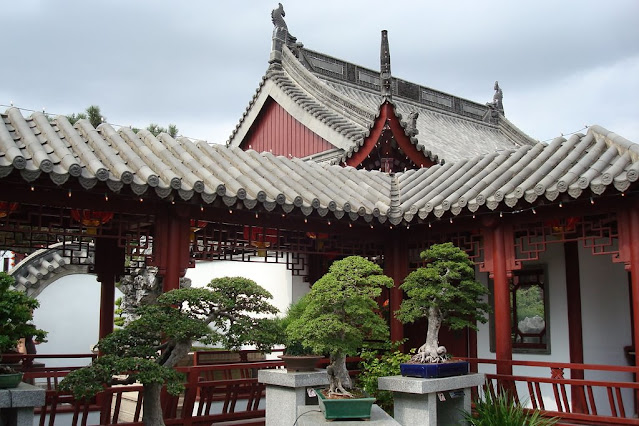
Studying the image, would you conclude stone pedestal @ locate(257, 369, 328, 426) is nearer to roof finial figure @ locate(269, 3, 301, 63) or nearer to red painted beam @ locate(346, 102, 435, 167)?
red painted beam @ locate(346, 102, 435, 167)

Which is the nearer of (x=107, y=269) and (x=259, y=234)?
(x=259, y=234)

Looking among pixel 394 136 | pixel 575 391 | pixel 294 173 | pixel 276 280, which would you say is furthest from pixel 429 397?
pixel 276 280

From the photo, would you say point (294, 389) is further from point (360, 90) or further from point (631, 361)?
point (360, 90)

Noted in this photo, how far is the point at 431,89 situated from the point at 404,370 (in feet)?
43.1

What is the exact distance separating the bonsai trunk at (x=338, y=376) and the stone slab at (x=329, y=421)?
0.82 ft

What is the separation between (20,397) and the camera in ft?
16.7

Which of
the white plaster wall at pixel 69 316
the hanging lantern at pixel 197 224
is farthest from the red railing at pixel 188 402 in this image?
the white plaster wall at pixel 69 316

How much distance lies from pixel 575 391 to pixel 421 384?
309 cm

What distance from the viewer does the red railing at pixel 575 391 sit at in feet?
21.9

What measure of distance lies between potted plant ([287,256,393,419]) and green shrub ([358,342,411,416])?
4.59 ft

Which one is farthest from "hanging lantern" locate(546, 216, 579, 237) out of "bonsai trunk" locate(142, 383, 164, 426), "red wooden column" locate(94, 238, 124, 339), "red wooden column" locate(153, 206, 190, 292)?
"red wooden column" locate(94, 238, 124, 339)

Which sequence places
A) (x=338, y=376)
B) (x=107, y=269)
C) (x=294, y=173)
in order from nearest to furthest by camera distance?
(x=338, y=376)
(x=294, y=173)
(x=107, y=269)

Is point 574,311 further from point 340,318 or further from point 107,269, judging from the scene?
point 107,269

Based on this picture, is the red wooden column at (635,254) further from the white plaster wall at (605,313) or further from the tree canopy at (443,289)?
the white plaster wall at (605,313)
